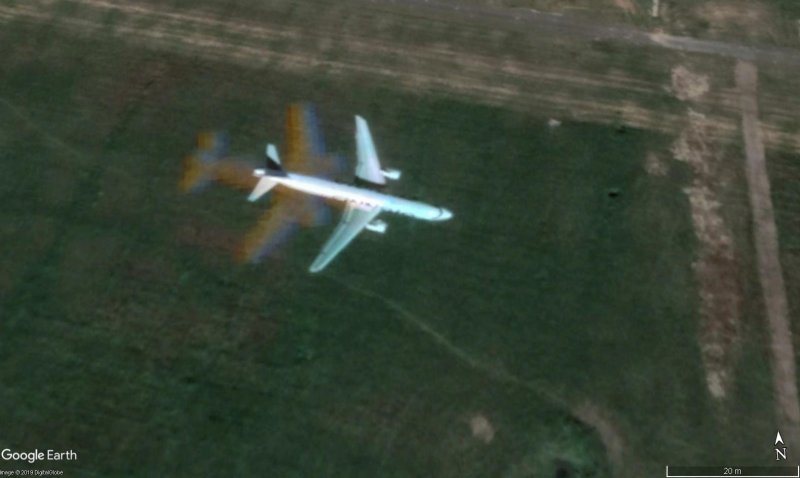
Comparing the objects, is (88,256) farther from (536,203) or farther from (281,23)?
(536,203)

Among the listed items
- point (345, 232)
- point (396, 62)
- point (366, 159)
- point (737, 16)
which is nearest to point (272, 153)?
point (366, 159)

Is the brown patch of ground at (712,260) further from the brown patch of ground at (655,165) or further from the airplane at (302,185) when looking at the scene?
the airplane at (302,185)

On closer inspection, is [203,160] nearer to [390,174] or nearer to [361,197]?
[361,197]

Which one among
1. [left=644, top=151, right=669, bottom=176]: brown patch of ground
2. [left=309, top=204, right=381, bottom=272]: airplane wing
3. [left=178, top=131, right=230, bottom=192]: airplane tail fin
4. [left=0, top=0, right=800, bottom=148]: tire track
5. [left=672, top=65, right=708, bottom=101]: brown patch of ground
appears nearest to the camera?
[left=309, top=204, right=381, bottom=272]: airplane wing

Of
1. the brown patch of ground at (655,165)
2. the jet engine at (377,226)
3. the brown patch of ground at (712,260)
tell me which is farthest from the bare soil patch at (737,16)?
the jet engine at (377,226)

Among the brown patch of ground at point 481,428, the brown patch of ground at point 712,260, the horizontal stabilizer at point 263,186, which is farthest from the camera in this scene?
the horizontal stabilizer at point 263,186

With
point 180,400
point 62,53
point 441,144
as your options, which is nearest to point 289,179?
point 441,144

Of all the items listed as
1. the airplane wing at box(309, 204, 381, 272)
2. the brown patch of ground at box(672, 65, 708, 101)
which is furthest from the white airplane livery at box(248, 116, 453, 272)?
the brown patch of ground at box(672, 65, 708, 101)

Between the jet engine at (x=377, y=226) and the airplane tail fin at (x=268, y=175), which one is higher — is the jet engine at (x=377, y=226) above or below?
below

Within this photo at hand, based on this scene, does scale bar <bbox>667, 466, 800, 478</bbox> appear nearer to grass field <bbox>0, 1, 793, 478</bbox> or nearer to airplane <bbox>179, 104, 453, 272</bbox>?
grass field <bbox>0, 1, 793, 478</bbox>
